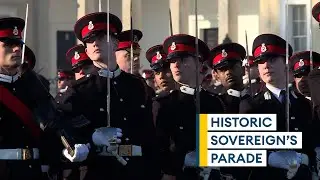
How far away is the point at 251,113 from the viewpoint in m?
8.65

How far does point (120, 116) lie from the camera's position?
8.33 meters

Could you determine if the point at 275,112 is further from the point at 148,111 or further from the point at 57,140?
the point at 57,140

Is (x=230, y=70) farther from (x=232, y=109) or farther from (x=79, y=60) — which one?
(x=79, y=60)

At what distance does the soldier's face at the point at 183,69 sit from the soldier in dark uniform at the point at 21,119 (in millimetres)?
1280

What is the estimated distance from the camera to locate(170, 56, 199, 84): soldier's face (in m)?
8.99

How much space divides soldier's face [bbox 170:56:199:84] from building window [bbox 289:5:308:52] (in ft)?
58.0

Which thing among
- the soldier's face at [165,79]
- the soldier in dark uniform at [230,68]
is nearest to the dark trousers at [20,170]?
the soldier in dark uniform at [230,68]

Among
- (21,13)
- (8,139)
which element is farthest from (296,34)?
(8,139)

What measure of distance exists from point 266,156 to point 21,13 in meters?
24.1

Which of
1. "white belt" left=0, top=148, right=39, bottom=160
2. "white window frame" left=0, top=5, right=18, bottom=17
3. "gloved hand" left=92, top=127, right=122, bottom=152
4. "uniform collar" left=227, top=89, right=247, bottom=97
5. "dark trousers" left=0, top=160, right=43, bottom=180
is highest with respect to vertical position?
"white window frame" left=0, top=5, right=18, bottom=17

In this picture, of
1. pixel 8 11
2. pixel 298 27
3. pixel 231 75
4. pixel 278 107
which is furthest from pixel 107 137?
pixel 8 11

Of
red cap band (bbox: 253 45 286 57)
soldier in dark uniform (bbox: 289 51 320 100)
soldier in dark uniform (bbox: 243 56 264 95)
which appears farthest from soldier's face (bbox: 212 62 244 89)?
red cap band (bbox: 253 45 286 57)

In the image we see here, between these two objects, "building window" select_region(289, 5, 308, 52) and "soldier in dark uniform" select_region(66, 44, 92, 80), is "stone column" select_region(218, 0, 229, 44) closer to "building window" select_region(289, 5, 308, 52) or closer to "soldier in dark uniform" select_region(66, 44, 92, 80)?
"building window" select_region(289, 5, 308, 52)

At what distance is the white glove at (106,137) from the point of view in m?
7.91
